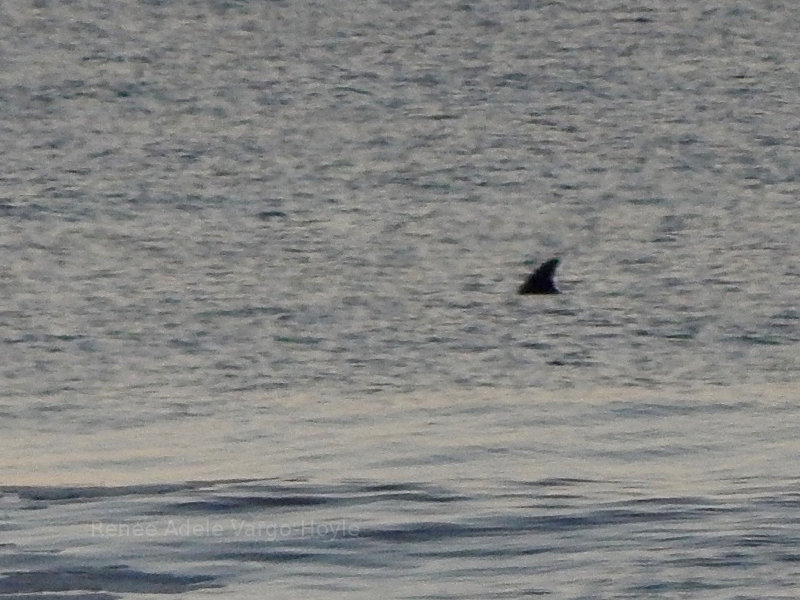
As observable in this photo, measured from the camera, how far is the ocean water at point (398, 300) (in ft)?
15.3

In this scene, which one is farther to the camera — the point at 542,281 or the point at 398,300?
the point at 542,281

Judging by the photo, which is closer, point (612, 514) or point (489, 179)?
point (612, 514)

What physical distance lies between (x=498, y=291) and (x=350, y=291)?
520 mm

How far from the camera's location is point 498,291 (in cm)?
683

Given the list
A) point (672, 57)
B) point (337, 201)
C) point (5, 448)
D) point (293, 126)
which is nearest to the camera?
point (5, 448)

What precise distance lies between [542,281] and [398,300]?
54 cm

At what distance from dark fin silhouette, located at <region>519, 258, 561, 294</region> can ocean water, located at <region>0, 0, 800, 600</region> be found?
0.18ft

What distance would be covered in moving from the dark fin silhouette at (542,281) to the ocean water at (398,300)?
56mm

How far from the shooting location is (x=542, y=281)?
6.84 meters

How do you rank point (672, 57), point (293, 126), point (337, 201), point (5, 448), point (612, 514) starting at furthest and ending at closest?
point (672, 57), point (293, 126), point (337, 201), point (5, 448), point (612, 514)

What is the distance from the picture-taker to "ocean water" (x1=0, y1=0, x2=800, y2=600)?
4.65 m

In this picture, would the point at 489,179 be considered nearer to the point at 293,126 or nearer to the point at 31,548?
the point at 293,126

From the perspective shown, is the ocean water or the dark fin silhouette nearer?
the ocean water

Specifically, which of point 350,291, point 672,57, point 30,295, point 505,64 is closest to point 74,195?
point 30,295
